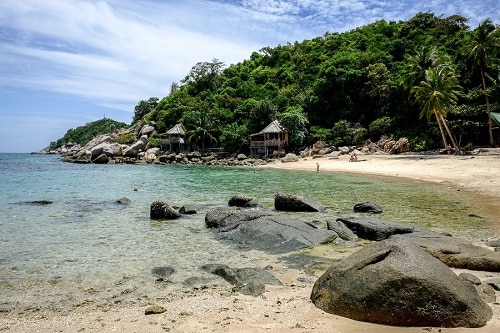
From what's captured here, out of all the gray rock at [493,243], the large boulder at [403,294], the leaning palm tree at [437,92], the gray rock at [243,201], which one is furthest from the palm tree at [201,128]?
the large boulder at [403,294]

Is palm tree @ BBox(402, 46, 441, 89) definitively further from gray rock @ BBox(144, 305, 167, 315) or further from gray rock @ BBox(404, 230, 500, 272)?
gray rock @ BBox(144, 305, 167, 315)

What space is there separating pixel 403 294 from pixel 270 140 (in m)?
47.8

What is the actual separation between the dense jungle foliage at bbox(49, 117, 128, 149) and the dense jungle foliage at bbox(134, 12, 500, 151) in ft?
200

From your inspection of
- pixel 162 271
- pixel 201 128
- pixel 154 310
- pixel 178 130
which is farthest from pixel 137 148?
pixel 154 310

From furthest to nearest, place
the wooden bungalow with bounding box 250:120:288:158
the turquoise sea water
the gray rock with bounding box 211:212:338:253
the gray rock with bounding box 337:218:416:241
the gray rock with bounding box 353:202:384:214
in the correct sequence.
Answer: the wooden bungalow with bounding box 250:120:288:158 → the gray rock with bounding box 353:202:384:214 → the gray rock with bounding box 337:218:416:241 → the gray rock with bounding box 211:212:338:253 → the turquoise sea water

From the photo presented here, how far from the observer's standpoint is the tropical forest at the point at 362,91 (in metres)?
38.6

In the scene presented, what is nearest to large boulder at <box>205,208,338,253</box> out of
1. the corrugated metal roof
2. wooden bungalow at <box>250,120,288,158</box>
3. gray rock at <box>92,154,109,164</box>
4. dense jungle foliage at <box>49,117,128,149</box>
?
wooden bungalow at <box>250,120,288,158</box>

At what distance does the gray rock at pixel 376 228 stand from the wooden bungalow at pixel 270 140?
40981 millimetres

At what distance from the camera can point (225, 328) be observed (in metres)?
4.72

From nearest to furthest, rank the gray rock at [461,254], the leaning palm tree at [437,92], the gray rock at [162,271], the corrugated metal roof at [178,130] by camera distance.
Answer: the gray rock at [461,254]
the gray rock at [162,271]
the leaning palm tree at [437,92]
the corrugated metal roof at [178,130]

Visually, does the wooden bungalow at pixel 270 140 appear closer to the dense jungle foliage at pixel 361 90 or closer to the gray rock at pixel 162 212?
the dense jungle foliage at pixel 361 90

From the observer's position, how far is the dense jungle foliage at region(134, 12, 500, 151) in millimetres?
38844

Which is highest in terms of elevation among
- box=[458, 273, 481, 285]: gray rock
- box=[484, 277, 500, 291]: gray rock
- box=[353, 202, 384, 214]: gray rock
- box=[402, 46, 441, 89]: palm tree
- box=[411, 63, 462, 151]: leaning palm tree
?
box=[402, 46, 441, 89]: palm tree

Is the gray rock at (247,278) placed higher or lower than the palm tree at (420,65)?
lower
